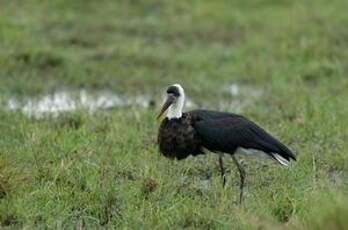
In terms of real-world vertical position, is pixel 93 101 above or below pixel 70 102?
below

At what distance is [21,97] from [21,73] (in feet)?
2.84

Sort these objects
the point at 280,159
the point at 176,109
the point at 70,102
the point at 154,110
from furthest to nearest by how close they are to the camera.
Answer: the point at 70,102 → the point at 154,110 → the point at 176,109 → the point at 280,159

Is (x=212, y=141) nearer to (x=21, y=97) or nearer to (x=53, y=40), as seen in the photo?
(x=21, y=97)

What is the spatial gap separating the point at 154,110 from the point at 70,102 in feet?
3.04

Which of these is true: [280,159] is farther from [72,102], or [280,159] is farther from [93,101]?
[93,101]

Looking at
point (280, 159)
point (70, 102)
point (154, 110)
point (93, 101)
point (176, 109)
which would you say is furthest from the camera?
point (93, 101)

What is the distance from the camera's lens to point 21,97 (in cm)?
1020

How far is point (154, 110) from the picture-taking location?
970 centimetres

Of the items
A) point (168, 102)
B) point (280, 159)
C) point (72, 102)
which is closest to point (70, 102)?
point (72, 102)

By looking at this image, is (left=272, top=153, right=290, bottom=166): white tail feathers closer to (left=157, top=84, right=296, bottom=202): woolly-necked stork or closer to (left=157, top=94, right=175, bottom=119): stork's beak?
(left=157, top=84, right=296, bottom=202): woolly-necked stork

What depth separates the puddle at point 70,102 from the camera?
9477 mm

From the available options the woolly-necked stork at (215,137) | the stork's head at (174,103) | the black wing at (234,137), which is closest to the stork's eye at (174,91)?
the stork's head at (174,103)

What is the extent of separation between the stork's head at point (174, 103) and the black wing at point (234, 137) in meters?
0.24

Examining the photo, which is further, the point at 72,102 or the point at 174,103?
the point at 72,102
